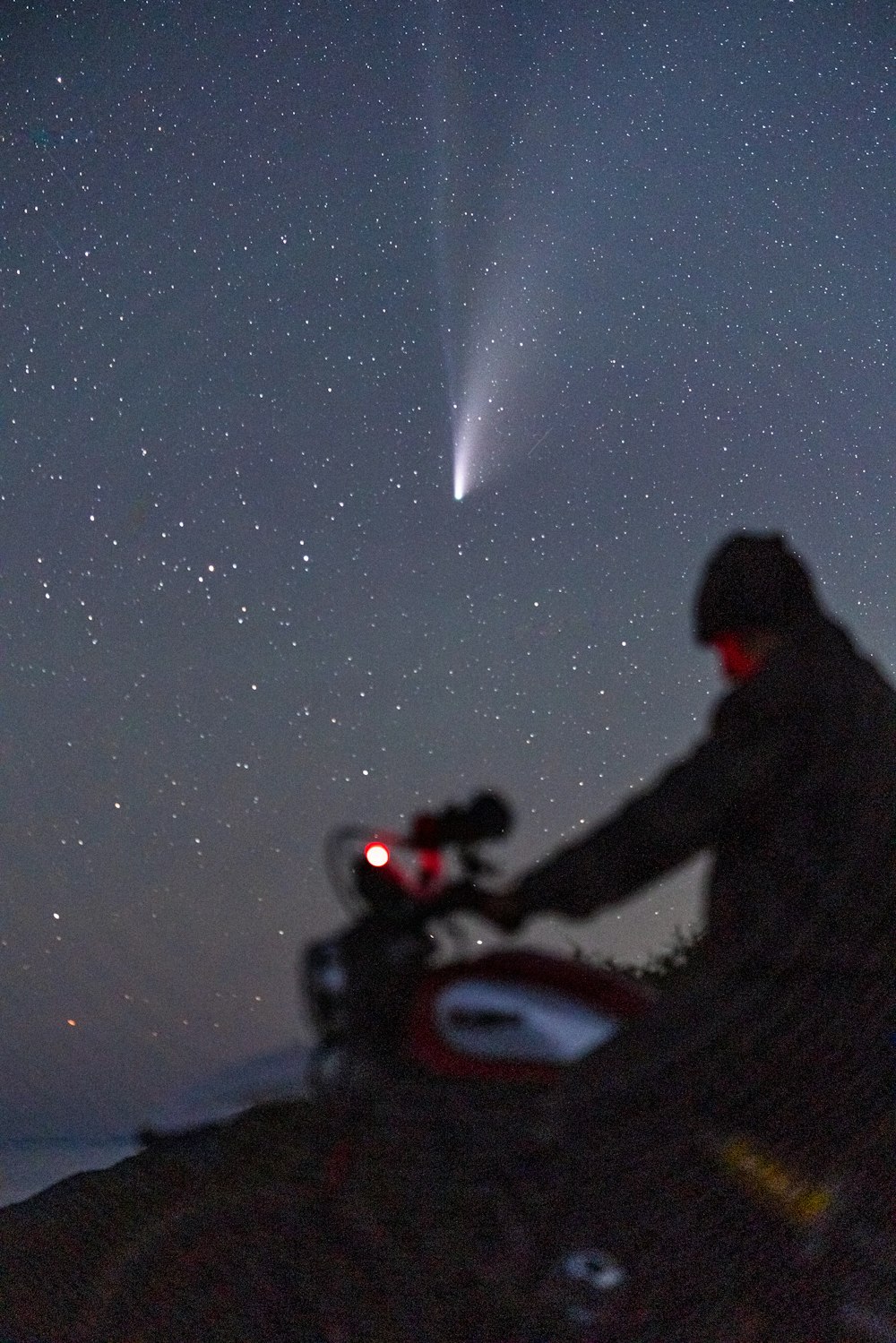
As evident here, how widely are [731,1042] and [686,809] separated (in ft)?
1.67

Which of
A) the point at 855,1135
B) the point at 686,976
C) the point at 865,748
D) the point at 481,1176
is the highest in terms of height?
the point at 865,748

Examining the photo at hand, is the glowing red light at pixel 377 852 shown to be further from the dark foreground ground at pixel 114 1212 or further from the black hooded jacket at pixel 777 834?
the dark foreground ground at pixel 114 1212

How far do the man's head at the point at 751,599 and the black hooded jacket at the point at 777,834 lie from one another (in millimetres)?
216

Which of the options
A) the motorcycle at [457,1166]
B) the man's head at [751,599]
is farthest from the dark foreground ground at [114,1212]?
the man's head at [751,599]

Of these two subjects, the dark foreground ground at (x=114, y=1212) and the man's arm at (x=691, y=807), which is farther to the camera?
the dark foreground ground at (x=114, y=1212)

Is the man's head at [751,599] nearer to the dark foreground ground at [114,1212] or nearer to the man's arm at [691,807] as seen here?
the man's arm at [691,807]

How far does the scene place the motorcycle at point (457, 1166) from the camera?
99.6 inches

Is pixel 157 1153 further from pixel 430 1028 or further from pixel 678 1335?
pixel 678 1335

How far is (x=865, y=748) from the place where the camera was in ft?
8.67

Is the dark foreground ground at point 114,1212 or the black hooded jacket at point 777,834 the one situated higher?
the black hooded jacket at point 777,834

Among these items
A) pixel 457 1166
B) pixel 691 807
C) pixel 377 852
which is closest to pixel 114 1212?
pixel 457 1166

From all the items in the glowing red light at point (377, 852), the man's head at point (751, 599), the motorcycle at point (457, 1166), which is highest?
the man's head at point (751, 599)

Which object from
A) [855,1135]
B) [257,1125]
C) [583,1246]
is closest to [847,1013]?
[855,1135]

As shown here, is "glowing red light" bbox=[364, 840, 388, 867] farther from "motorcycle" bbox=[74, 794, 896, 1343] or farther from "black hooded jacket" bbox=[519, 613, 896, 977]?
"black hooded jacket" bbox=[519, 613, 896, 977]
